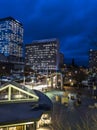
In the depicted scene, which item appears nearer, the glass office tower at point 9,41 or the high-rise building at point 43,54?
the high-rise building at point 43,54

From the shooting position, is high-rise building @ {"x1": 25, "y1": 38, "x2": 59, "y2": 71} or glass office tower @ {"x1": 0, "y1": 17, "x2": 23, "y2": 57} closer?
high-rise building @ {"x1": 25, "y1": 38, "x2": 59, "y2": 71}

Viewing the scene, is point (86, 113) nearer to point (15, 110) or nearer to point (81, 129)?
point (81, 129)

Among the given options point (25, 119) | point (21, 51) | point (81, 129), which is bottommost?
point (81, 129)

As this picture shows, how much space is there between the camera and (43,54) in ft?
619

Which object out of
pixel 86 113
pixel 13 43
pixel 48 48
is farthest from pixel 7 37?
pixel 86 113

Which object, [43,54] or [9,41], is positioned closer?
[43,54]

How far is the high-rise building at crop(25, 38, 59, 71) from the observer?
183375 mm

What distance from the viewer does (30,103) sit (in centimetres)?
1962

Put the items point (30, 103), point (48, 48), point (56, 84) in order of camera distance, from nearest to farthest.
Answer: point (30, 103)
point (56, 84)
point (48, 48)

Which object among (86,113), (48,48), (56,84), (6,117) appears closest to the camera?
(6,117)

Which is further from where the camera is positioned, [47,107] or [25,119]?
[47,107]

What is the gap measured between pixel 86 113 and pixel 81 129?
22.5 ft

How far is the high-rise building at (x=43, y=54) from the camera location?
183 m

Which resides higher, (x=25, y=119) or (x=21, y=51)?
(x=21, y=51)
